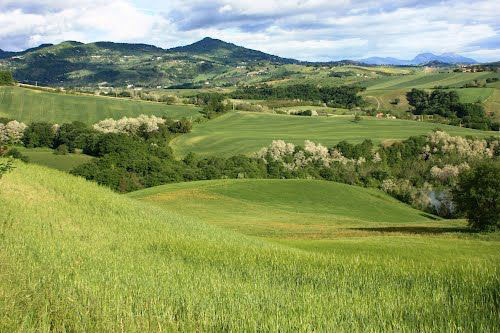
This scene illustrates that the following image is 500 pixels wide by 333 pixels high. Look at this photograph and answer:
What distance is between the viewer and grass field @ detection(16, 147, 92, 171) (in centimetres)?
9612

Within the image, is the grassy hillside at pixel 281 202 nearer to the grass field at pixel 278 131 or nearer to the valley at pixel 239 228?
the valley at pixel 239 228

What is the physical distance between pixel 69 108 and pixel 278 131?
61621mm

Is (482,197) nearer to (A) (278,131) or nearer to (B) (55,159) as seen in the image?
(B) (55,159)

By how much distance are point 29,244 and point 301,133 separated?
125162mm

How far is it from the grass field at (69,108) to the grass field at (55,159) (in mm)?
21084

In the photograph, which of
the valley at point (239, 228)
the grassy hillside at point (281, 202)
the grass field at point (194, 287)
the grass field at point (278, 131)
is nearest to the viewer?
the grass field at point (194, 287)

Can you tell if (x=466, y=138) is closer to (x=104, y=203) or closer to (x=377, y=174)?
(x=377, y=174)

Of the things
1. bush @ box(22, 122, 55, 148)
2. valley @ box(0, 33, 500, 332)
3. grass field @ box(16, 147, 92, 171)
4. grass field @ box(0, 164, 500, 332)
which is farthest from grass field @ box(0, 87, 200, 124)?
grass field @ box(0, 164, 500, 332)

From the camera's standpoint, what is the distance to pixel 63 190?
977 inches

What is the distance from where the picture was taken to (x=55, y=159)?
330 feet

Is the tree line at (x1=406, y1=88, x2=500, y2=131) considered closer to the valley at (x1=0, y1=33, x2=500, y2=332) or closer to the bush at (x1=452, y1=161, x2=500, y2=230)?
the valley at (x1=0, y1=33, x2=500, y2=332)

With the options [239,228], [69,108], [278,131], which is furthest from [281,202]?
[69,108]

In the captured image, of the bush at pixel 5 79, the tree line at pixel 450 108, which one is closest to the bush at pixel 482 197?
the tree line at pixel 450 108

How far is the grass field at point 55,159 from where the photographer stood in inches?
3784
